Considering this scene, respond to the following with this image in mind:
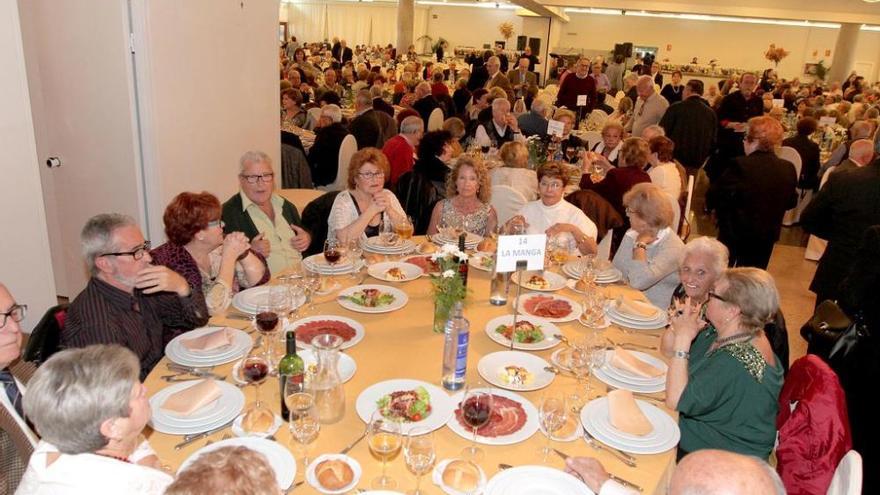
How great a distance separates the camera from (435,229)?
167 inches

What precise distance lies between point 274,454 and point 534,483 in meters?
0.75

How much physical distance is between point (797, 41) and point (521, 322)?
20.9 metres

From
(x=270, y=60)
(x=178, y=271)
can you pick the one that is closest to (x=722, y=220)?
(x=270, y=60)

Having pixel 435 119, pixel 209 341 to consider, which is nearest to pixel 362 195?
pixel 209 341

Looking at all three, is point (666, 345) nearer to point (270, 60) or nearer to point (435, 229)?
point (435, 229)

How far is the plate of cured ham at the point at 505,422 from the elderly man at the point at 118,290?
132 cm

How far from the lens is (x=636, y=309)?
295 cm

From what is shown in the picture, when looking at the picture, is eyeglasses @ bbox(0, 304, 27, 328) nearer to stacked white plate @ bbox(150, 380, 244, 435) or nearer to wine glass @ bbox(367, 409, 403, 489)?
stacked white plate @ bbox(150, 380, 244, 435)

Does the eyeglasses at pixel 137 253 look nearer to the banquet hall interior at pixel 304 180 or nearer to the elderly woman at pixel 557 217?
the banquet hall interior at pixel 304 180

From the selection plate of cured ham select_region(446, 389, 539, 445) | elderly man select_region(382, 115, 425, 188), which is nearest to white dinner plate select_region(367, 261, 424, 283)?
plate of cured ham select_region(446, 389, 539, 445)

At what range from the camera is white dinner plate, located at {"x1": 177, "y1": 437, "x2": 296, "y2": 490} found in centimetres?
169

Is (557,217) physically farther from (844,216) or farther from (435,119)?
(435,119)

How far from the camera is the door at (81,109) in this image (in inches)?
164

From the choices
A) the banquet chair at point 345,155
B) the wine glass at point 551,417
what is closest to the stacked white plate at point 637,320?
the wine glass at point 551,417
